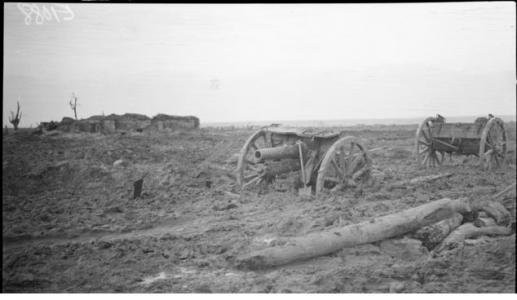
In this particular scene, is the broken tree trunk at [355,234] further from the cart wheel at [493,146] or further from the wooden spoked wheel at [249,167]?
the cart wheel at [493,146]

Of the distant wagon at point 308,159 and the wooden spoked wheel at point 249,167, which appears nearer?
the distant wagon at point 308,159

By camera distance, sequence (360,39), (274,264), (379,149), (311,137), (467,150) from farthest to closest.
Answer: (379,149) → (467,150) → (311,137) → (360,39) → (274,264)

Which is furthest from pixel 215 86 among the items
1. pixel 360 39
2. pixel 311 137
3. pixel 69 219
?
pixel 69 219

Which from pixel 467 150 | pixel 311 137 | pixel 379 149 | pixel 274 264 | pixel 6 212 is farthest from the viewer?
pixel 379 149

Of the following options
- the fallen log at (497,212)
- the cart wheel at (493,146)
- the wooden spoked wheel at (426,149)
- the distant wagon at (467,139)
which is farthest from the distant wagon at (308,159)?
the cart wheel at (493,146)

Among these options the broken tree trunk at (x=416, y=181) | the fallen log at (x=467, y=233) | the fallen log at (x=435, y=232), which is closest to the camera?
the fallen log at (x=467, y=233)

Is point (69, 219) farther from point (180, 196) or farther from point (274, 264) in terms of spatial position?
point (274, 264)

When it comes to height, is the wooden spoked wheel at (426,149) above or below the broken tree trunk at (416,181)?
above

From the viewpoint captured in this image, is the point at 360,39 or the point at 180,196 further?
the point at 180,196

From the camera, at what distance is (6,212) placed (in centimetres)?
601

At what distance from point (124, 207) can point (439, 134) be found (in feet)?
23.5

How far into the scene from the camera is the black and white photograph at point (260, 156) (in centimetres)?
484

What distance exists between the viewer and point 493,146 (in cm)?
888

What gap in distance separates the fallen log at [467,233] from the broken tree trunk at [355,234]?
1.06 ft
